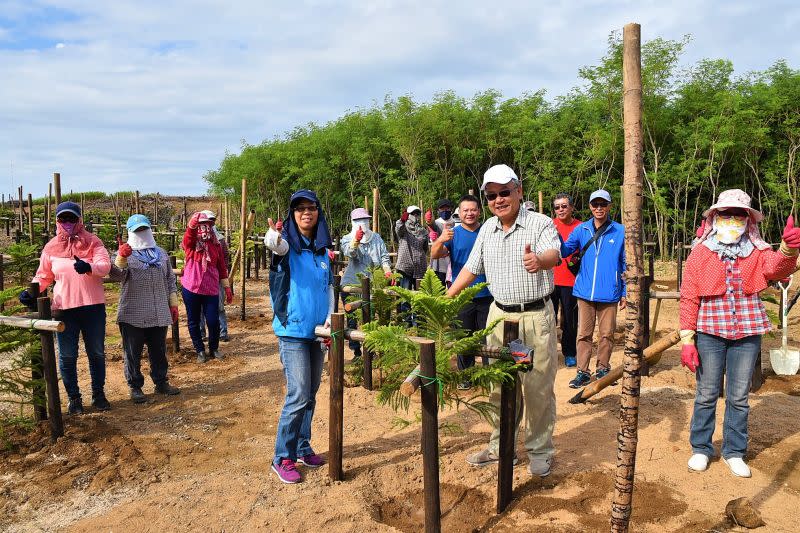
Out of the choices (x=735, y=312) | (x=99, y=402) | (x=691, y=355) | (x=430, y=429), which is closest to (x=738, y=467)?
(x=691, y=355)

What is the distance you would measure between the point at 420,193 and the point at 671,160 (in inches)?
327

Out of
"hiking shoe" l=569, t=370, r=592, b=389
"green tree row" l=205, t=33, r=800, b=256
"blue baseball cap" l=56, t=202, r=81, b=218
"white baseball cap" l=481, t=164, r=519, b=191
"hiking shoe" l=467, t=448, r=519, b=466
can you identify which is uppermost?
"green tree row" l=205, t=33, r=800, b=256

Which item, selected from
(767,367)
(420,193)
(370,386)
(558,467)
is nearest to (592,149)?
(420,193)

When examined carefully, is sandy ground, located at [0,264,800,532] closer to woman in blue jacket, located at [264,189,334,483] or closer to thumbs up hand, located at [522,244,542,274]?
woman in blue jacket, located at [264,189,334,483]

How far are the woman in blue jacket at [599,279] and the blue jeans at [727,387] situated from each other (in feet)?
4.89

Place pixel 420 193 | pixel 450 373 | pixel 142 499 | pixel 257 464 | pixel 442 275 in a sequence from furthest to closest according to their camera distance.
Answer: pixel 420 193 → pixel 442 275 → pixel 257 464 → pixel 142 499 → pixel 450 373

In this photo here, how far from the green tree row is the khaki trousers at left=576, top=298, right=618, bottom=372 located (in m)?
12.7

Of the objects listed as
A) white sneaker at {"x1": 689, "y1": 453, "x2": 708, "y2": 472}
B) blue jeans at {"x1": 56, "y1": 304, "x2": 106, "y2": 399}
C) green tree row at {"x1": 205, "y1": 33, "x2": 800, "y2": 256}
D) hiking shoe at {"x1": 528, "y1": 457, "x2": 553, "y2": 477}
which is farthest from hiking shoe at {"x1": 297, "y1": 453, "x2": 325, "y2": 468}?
green tree row at {"x1": 205, "y1": 33, "x2": 800, "y2": 256}

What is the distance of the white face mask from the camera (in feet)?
11.7

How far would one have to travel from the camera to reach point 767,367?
21.1 feet

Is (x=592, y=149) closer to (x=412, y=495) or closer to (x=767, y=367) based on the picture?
(x=767, y=367)

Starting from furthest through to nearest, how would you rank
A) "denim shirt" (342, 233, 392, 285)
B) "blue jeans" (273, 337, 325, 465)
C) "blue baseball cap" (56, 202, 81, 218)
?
"denim shirt" (342, 233, 392, 285) → "blue baseball cap" (56, 202, 81, 218) → "blue jeans" (273, 337, 325, 465)

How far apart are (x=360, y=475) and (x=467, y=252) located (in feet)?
7.52

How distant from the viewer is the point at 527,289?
3533 mm
